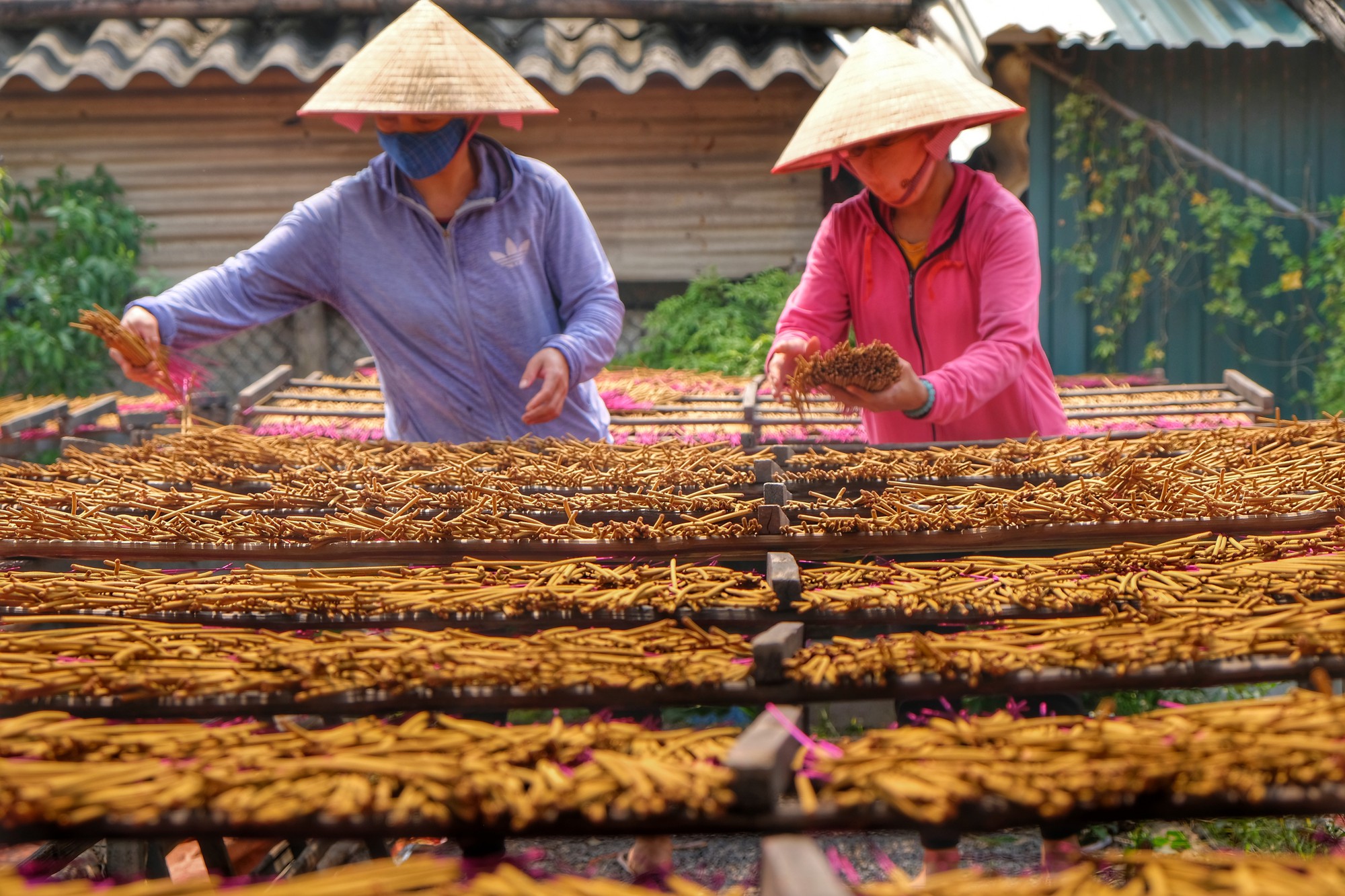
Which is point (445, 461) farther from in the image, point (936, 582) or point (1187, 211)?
point (1187, 211)

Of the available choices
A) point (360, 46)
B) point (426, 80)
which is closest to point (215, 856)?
point (426, 80)

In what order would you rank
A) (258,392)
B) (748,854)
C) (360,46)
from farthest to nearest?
1. (360,46)
2. (258,392)
3. (748,854)

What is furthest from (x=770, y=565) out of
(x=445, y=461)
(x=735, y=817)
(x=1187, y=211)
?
(x=1187, y=211)

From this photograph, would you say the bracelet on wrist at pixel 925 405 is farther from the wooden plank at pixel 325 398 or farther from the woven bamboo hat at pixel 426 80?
the wooden plank at pixel 325 398

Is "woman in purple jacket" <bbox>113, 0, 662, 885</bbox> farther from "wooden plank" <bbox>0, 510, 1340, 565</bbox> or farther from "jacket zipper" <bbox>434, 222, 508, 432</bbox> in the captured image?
"wooden plank" <bbox>0, 510, 1340, 565</bbox>

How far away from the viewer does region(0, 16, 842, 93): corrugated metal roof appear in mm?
7105

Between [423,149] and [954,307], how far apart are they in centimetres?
187

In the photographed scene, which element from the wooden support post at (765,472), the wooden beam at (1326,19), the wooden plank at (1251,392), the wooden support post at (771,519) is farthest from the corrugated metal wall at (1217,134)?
the wooden support post at (771,519)

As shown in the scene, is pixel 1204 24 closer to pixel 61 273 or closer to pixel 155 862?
pixel 155 862

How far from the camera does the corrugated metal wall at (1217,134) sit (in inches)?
304

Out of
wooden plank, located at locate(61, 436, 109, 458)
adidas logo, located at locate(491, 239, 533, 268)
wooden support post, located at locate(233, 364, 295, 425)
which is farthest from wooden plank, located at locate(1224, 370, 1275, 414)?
wooden support post, located at locate(233, 364, 295, 425)

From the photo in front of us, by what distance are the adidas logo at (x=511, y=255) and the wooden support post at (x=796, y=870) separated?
2.75m

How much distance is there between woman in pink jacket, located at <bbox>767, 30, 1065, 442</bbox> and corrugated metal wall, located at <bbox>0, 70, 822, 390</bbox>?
435cm

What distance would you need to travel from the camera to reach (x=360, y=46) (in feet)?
24.4
